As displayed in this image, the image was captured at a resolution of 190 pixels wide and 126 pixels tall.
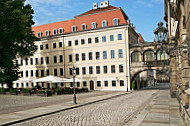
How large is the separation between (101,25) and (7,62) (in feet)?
76.7

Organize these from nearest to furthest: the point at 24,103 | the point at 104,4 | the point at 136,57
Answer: the point at 24,103
the point at 136,57
the point at 104,4

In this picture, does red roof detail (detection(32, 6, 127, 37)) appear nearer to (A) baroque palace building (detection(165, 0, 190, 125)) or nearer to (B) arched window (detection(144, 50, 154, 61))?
(B) arched window (detection(144, 50, 154, 61))

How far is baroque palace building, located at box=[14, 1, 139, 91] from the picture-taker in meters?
40.8

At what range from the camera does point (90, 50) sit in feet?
144

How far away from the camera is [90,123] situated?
10.1m

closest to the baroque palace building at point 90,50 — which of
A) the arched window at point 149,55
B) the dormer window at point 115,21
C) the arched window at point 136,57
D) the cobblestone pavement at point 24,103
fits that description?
the dormer window at point 115,21

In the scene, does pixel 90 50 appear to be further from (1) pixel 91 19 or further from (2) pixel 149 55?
(2) pixel 149 55

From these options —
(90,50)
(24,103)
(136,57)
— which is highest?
(90,50)

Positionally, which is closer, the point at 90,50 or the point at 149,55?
the point at 149,55

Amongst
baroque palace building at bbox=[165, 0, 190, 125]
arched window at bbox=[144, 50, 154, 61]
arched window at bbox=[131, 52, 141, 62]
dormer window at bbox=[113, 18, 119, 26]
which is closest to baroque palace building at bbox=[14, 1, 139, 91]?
dormer window at bbox=[113, 18, 119, 26]

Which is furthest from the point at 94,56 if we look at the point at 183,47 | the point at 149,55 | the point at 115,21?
the point at 183,47

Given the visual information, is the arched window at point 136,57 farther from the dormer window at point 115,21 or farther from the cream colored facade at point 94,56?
the dormer window at point 115,21

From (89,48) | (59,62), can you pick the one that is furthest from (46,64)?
(89,48)

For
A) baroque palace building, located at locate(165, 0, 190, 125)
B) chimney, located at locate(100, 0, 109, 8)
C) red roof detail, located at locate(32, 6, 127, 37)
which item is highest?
chimney, located at locate(100, 0, 109, 8)
